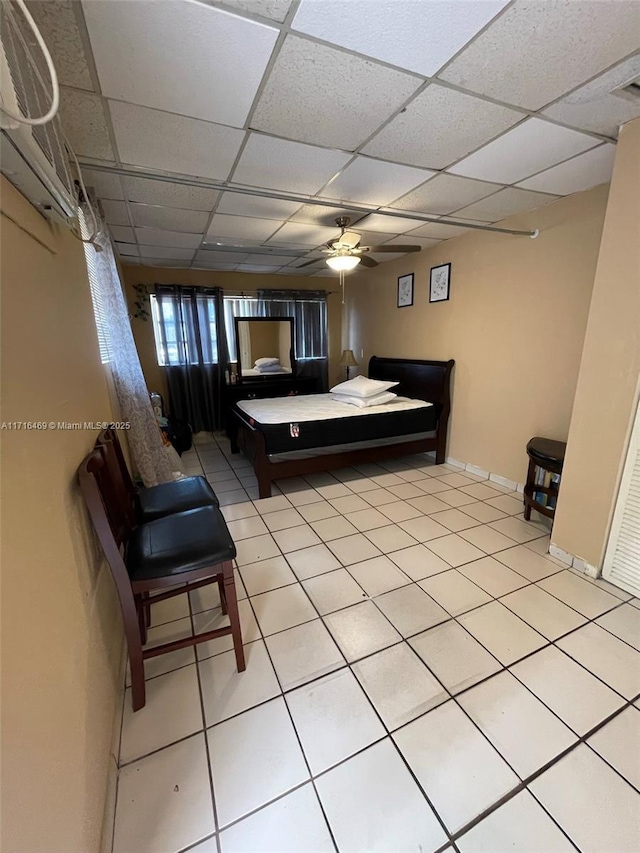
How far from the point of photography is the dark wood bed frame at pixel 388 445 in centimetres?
324

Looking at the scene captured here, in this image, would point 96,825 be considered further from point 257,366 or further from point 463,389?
point 257,366

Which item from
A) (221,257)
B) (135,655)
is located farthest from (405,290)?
(135,655)

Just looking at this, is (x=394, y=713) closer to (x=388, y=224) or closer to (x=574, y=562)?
(x=574, y=562)

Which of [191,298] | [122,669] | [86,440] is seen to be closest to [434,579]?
[122,669]

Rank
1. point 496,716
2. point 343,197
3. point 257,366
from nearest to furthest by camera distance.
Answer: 1. point 496,716
2. point 343,197
3. point 257,366

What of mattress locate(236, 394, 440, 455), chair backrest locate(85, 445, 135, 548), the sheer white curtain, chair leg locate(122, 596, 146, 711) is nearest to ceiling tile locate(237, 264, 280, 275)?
mattress locate(236, 394, 440, 455)

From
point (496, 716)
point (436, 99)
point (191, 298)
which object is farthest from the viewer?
point (191, 298)

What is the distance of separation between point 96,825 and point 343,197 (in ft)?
11.2

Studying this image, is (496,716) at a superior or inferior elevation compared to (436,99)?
inferior

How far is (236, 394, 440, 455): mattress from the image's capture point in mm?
3219

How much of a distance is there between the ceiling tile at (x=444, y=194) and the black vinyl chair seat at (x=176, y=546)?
8.47ft

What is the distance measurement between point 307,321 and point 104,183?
363cm

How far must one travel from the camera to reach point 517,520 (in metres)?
2.80

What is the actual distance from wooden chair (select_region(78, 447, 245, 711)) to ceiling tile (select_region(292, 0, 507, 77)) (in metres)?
1.77
